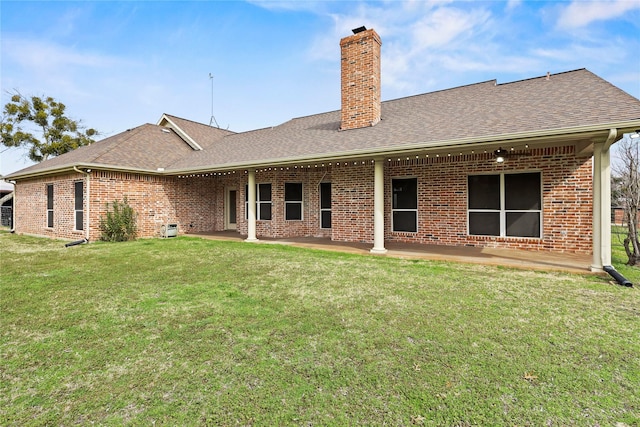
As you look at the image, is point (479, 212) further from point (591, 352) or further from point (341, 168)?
point (591, 352)

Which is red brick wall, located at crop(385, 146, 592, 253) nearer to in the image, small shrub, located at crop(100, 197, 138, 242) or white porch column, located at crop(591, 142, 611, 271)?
white porch column, located at crop(591, 142, 611, 271)

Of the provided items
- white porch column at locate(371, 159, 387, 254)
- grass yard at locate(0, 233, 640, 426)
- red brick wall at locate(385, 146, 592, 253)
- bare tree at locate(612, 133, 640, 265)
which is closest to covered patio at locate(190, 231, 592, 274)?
white porch column at locate(371, 159, 387, 254)

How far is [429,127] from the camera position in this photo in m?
8.07

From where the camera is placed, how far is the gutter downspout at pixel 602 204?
221 inches

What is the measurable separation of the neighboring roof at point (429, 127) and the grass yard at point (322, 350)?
2.95 m

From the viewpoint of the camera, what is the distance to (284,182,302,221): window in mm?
12109

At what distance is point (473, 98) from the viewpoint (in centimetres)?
960

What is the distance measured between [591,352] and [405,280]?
2787mm

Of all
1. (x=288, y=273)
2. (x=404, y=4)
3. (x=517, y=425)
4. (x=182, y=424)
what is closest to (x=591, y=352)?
(x=517, y=425)

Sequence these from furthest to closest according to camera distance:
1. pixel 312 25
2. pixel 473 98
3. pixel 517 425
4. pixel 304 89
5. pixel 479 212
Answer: pixel 304 89 → pixel 312 25 → pixel 473 98 → pixel 479 212 → pixel 517 425

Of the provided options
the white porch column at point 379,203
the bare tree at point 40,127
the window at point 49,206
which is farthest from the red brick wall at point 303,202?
the bare tree at point 40,127

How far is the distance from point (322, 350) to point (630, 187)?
8745 millimetres

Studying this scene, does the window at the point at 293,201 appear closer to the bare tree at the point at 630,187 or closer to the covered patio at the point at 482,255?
the covered patio at the point at 482,255

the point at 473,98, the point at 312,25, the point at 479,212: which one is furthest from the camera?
the point at 312,25
